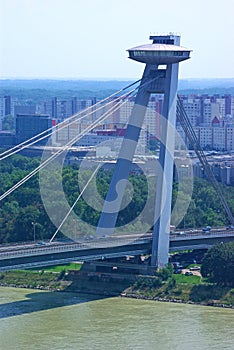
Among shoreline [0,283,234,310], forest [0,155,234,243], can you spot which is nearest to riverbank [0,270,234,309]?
shoreline [0,283,234,310]

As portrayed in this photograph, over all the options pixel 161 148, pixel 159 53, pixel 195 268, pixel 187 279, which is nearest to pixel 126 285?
pixel 187 279

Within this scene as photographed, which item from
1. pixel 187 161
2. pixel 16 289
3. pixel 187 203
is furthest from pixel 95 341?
pixel 187 161

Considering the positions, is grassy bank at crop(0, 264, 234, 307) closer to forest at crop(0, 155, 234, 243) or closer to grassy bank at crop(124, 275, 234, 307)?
grassy bank at crop(124, 275, 234, 307)

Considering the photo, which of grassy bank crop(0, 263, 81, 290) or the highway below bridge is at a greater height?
the highway below bridge

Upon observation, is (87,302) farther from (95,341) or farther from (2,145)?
(2,145)

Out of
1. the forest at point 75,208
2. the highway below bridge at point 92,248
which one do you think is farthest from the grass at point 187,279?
the forest at point 75,208

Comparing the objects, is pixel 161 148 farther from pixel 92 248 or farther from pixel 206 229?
pixel 206 229
